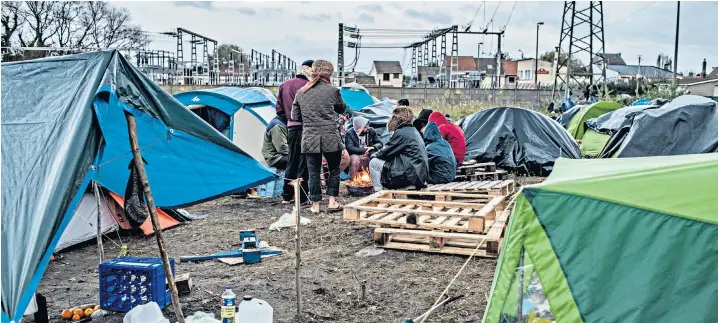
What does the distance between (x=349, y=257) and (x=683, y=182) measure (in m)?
3.64

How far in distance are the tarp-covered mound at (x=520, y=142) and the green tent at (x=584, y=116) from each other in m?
3.04

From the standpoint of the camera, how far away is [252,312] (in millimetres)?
4023

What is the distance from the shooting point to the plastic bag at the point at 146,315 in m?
4.08

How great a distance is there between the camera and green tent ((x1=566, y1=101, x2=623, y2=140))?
1551 centimetres

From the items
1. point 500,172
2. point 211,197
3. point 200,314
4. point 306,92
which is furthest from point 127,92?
point 500,172

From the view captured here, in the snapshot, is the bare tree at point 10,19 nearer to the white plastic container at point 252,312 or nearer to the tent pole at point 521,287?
the white plastic container at point 252,312

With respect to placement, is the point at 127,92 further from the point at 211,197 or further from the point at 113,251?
the point at 113,251

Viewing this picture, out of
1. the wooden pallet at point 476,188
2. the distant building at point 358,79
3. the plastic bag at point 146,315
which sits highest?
the distant building at point 358,79

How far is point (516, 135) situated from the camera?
1237 centimetres

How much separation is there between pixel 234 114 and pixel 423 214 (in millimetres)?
5534

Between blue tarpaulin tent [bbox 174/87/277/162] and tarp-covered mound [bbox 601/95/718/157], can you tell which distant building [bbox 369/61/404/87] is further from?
tarp-covered mound [bbox 601/95/718/157]

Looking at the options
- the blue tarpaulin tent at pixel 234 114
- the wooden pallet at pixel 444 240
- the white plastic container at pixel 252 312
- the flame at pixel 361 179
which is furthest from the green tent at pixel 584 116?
the white plastic container at pixel 252 312

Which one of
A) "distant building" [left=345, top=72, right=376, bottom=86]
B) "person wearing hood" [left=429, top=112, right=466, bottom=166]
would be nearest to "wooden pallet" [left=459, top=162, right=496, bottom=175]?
"person wearing hood" [left=429, top=112, right=466, bottom=166]

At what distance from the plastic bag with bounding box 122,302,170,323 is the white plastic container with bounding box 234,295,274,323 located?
521 millimetres
